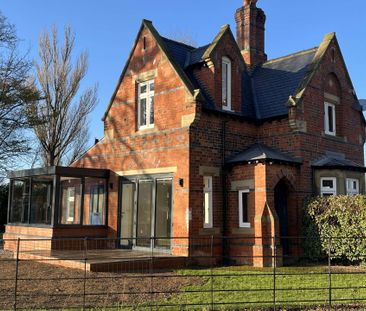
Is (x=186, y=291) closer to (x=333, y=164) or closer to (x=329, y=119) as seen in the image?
(x=333, y=164)

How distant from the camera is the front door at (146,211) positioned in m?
15.9

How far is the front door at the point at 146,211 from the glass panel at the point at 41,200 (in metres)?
2.89

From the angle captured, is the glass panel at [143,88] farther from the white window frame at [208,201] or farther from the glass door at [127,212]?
the white window frame at [208,201]

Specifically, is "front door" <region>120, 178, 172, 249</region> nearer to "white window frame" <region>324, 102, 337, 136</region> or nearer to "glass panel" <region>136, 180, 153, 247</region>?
"glass panel" <region>136, 180, 153, 247</region>

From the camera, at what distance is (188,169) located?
592 inches

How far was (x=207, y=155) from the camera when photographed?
15641mm

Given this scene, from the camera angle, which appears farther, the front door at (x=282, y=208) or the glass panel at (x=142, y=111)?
the glass panel at (x=142, y=111)

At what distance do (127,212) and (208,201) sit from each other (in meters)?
3.63

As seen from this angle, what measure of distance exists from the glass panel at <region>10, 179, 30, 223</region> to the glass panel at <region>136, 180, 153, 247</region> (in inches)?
204

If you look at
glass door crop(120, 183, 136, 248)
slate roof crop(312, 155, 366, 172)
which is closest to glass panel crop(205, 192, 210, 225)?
glass door crop(120, 183, 136, 248)

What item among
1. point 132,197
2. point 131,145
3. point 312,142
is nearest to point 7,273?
point 132,197

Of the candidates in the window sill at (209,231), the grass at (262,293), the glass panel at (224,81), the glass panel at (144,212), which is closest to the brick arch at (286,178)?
the window sill at (209,231)

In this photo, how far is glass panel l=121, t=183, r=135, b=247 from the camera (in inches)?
680

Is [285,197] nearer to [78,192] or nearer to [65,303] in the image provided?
[78,192]
